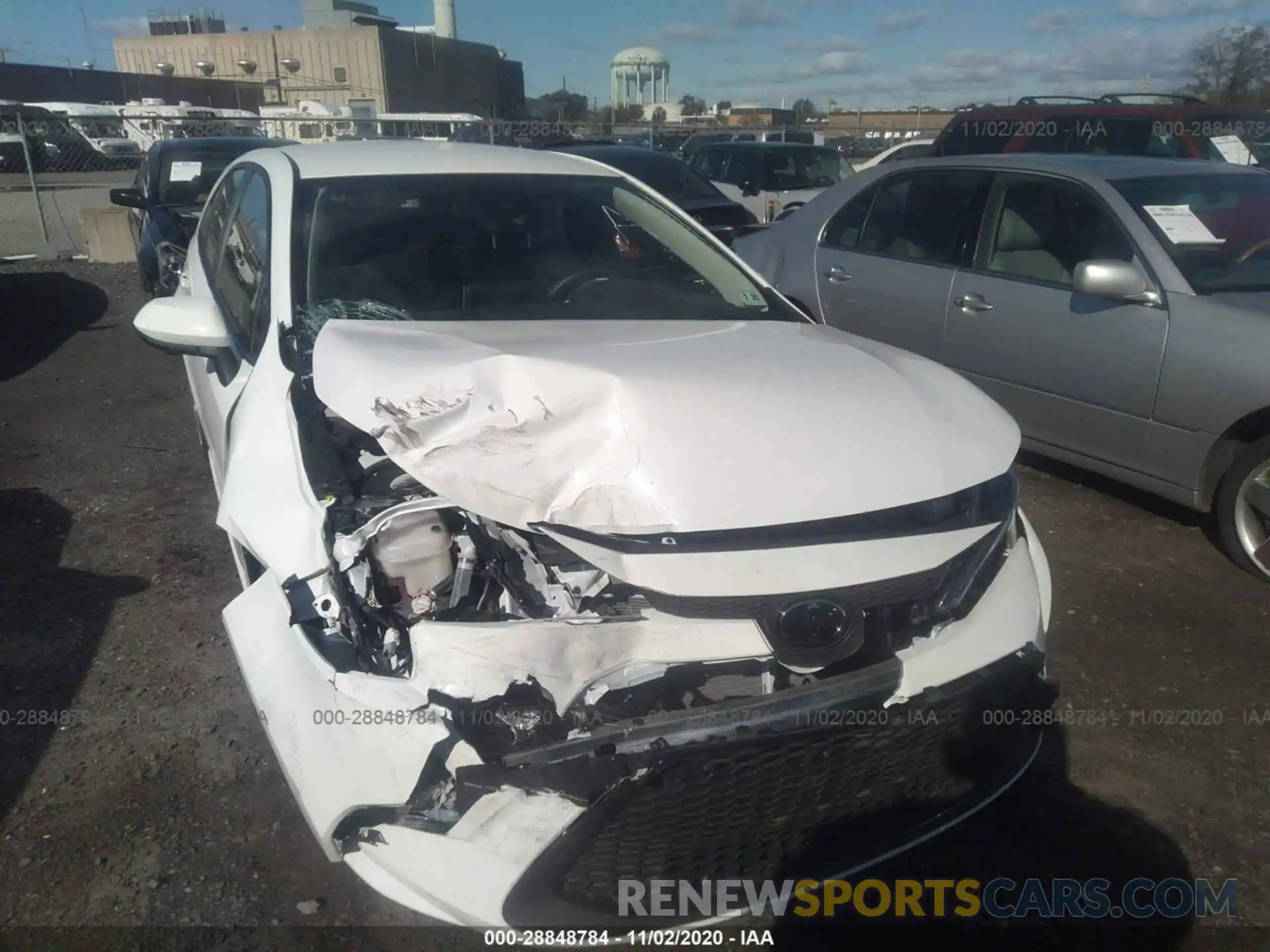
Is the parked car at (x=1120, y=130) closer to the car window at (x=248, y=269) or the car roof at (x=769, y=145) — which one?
the car roof at (x=769, y=145)

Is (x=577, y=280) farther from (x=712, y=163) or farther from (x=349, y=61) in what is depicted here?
(x=349, y=61)

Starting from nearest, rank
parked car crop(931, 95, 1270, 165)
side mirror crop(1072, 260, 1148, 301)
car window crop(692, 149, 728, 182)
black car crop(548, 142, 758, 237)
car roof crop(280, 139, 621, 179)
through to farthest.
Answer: car roof crop(280, 139, 621, 179)
side mirror crop(1072, 260, 1148, 301)
parked car crop(931, 95, 1270, 165)
black car crop(548, 142, 758, 237)
car window crop(692, 149, 728, 182)

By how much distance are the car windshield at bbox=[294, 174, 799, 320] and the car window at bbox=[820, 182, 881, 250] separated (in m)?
2.31

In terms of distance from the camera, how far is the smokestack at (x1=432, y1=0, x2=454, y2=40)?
220ft

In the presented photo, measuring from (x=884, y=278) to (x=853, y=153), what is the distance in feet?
70.8

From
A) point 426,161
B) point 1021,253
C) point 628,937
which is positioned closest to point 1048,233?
point 1021,253

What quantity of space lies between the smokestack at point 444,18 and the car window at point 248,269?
7045cm

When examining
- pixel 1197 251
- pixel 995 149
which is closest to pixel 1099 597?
pixel 1197 251

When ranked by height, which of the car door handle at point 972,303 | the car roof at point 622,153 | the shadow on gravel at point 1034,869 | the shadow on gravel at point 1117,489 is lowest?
the shadow on gravel at point 1034,869

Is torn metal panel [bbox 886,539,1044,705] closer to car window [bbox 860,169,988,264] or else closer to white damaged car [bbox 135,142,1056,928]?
white damaged car [bbox 135,142,1056,928]

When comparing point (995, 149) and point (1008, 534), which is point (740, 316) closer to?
point (1008, 534)

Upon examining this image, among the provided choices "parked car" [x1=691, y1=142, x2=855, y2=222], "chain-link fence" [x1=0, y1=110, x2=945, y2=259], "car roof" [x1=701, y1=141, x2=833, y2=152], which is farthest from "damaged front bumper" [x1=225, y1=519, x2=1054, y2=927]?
"car roof" [x1=701, y1=141, x2=833, y2=152]

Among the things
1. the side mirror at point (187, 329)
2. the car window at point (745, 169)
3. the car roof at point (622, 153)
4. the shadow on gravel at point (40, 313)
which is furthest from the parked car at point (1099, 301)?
the shadow on gravel at point (40, 313)

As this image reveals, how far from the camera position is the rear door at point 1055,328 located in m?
4.11
